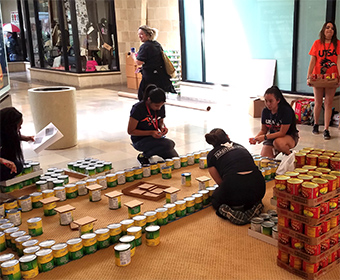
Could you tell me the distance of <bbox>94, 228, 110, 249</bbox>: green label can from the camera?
9.91 feet

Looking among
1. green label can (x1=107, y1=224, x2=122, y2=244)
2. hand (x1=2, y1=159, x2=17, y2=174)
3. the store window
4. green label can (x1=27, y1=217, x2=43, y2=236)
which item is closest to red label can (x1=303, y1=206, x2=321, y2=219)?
green label can (x1=107, y1=224, x2=122, y2=244)

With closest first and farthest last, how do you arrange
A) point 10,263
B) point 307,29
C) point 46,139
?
point 10,263, point 46,139, point 307,29

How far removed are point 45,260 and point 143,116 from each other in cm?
242

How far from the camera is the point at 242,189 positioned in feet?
10.9

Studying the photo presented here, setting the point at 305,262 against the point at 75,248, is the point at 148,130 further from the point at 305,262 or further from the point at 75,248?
the point at 305,262

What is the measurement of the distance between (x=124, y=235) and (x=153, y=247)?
0.77 feet

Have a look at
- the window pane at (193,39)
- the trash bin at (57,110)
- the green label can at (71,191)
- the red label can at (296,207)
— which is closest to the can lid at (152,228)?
the red label can at (296,207)

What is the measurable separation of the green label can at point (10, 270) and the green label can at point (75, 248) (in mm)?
370

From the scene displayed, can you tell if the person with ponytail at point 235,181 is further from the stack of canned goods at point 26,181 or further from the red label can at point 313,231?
the stack of canned goods at point 26,181

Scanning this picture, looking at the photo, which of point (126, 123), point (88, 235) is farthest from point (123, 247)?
point (126, 123)

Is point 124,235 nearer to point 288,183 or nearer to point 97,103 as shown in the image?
point 288,183

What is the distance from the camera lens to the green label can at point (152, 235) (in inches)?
119

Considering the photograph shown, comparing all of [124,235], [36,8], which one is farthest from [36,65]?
[124,235]

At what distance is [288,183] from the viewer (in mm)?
2520
